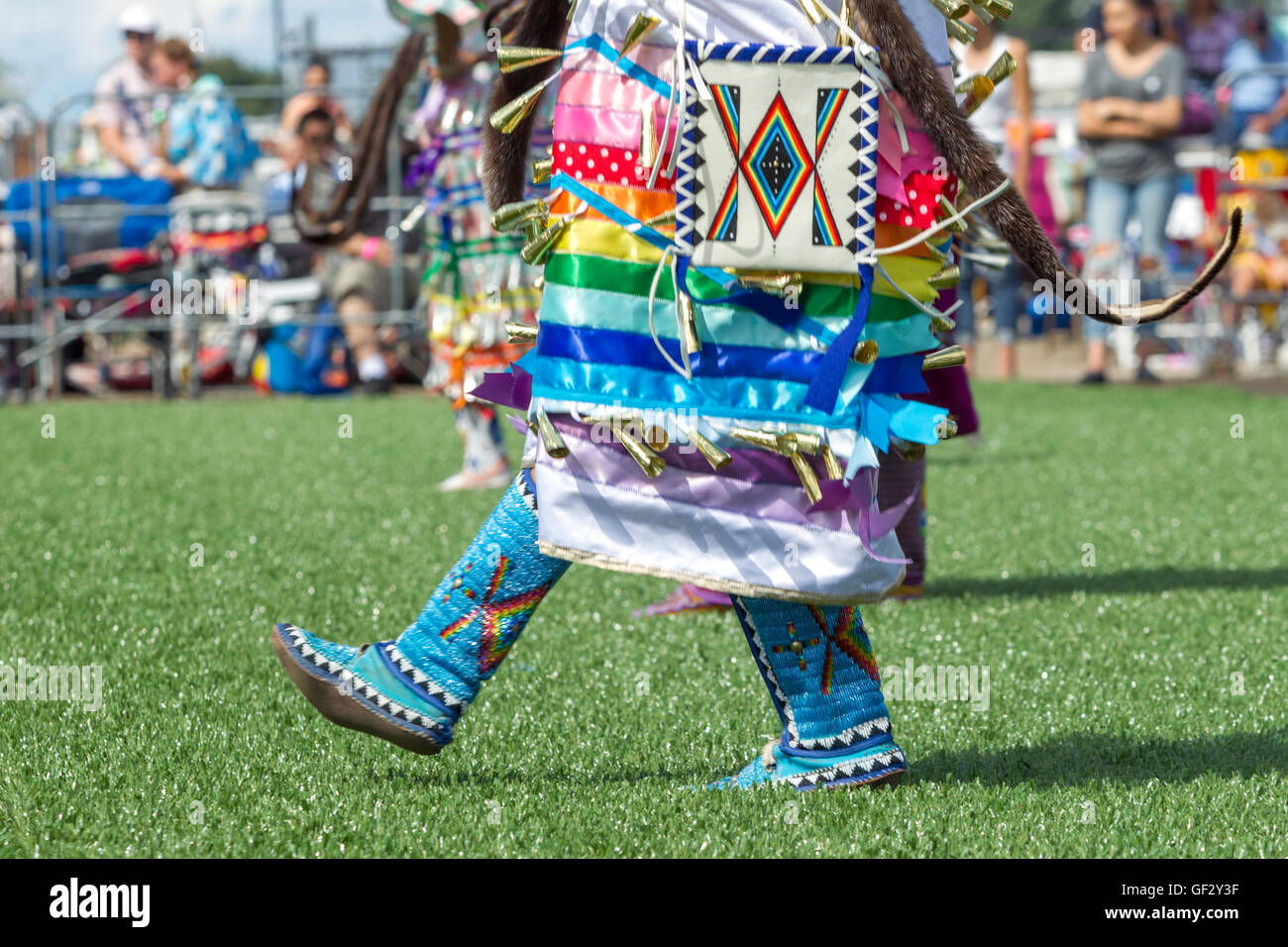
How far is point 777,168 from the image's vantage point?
2.27 metres

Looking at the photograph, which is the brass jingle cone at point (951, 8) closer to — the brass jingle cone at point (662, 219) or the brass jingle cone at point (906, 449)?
the brass jingle cone at point (662, 219)

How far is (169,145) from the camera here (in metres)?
11.4

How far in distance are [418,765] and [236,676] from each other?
78cm

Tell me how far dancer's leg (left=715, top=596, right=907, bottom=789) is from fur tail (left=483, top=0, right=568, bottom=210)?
0.75 meters

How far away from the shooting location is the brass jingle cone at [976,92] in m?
2.45

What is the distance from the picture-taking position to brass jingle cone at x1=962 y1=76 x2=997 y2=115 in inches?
96.5

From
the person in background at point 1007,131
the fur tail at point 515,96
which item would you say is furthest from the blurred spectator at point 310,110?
the fur tail at point 515,96

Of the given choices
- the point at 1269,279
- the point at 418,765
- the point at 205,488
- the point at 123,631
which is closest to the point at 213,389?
the point at 205,488

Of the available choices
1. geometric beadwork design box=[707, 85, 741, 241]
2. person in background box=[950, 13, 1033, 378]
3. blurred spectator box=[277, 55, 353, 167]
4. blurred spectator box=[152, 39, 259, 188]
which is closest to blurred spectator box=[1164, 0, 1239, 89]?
person in background box=[950, 13, 1033, 378]

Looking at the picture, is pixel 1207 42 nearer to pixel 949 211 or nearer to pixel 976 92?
pixel 976 92

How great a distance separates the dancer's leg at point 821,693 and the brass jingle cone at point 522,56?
85 cm

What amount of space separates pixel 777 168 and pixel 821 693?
2.66ft

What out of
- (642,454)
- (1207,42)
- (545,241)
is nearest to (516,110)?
(545,241)

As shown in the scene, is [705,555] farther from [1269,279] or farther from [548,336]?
[1269,279]
